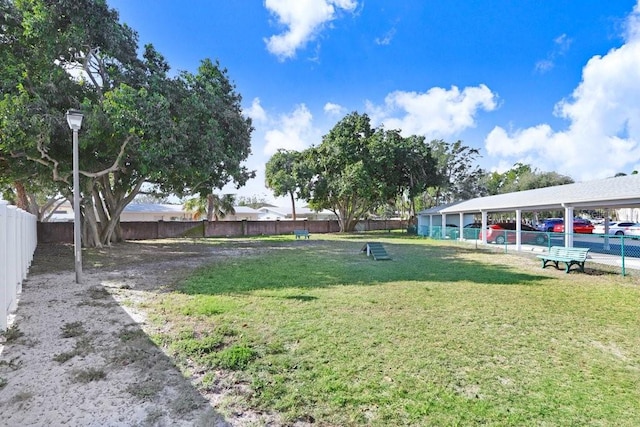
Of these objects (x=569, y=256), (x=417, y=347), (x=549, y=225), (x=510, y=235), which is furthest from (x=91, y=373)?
(x=549, y=225)

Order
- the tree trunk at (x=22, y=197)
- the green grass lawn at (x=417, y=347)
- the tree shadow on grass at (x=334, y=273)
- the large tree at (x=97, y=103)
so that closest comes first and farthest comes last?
the green grass lawn at (x=417, y=347), the tree shadow on grass at (x=334, y=273), the large tree at (x=97, y=103), the tree trunk at (x=22, y=197)

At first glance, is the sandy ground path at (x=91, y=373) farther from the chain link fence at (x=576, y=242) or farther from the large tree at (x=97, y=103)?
the chain link fence at (x=576, y=242)

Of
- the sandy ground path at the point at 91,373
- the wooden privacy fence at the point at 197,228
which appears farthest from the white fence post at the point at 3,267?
the wooden privacy fence at the point at 197,228

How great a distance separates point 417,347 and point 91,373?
13.0ft

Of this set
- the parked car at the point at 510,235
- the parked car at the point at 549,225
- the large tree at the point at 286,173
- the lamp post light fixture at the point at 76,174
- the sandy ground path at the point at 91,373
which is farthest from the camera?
the large tree at the point at 286,173

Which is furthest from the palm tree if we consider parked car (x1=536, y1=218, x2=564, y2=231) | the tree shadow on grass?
parked car (x1=536, y1=218, x2=564, y2=231)

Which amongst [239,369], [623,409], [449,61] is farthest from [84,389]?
[449,61]

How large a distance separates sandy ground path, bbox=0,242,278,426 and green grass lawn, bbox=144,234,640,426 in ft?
1.11

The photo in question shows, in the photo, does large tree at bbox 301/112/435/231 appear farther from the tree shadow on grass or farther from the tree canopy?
the tree shadow on grass

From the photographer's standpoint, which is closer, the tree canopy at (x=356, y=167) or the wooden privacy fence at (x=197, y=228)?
the wooden privacy fence at (x=197, y=228)

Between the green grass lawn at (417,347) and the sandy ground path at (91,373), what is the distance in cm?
34

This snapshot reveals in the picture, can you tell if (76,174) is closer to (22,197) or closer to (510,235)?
(22,197)

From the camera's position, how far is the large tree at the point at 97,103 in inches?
433

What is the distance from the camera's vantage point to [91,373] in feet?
11.9
